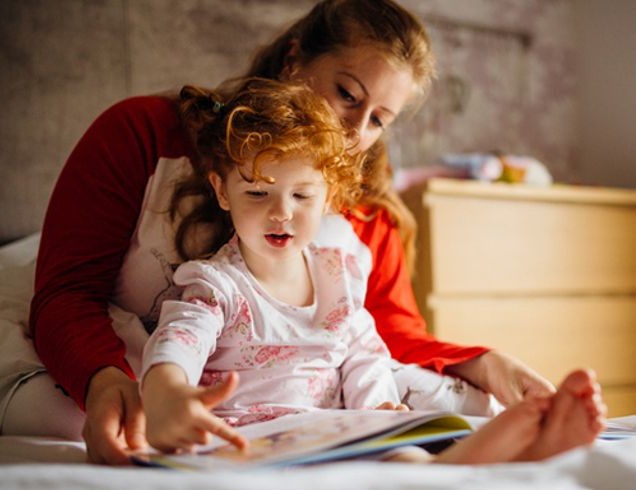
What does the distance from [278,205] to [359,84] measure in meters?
0.35

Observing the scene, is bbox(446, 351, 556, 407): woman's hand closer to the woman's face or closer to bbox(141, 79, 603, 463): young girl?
bbox(141, 79, 603, 463): young girl

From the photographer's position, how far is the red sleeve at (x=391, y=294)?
1198mm

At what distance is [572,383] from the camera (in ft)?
2.06


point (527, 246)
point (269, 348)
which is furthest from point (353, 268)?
point (527, 246)

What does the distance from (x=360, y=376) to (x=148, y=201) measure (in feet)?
1.38

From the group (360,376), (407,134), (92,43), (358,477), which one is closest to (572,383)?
(358,477)

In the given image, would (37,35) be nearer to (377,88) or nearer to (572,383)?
(377,88)

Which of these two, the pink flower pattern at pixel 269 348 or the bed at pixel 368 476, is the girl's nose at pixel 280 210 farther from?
the bed at pixel 368 476

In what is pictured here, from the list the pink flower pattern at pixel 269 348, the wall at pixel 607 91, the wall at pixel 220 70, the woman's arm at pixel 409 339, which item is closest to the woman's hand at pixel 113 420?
the pink flower pattern at pixel 269 348

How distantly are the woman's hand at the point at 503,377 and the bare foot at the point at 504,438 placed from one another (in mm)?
316

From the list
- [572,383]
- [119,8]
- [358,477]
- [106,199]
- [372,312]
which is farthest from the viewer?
[119,8]

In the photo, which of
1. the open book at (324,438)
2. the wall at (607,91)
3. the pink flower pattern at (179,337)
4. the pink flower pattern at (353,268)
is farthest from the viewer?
the wall at (607,91)

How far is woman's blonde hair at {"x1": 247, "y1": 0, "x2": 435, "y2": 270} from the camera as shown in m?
1.15

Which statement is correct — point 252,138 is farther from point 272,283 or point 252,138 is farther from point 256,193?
point 272,283
